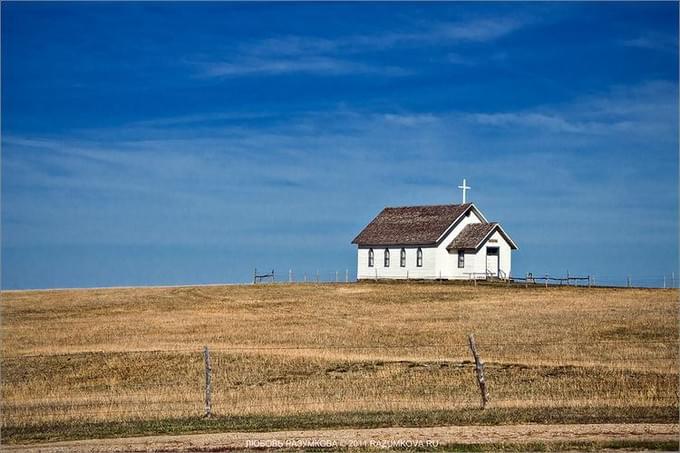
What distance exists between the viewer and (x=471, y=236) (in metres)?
69.8

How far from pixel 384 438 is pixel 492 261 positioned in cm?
5601

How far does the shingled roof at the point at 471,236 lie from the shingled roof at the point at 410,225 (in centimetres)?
147

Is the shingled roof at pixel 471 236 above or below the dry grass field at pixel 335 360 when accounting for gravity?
above

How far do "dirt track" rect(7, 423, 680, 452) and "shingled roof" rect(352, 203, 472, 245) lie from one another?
52750 millimetres

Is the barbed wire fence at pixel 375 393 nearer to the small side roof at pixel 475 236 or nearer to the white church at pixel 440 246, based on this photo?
the small side roof at pixel 475 236

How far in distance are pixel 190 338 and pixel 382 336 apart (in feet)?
28.8

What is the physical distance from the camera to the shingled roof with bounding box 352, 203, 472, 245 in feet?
230

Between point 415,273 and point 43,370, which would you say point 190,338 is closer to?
point 43,370

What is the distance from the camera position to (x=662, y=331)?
38562 millimetres

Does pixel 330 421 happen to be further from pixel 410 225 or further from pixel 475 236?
pixel 410 225

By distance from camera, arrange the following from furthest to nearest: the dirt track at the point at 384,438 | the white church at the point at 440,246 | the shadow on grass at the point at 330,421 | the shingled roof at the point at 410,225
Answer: the shingled roof at the point at 410,225 → the white church at the point at 440,246 → the shadow on grass at the point at 330,421 → the dirt track at the point at 384,438

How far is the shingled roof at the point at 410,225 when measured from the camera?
7025 centimetres

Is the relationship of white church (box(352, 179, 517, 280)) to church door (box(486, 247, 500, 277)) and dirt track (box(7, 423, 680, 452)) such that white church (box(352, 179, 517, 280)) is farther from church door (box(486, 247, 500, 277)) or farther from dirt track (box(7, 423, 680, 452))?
dirt track (box(7, 423, 680, 452))

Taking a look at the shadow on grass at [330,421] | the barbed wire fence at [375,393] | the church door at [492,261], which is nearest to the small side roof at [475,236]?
the church door at [492,261]
